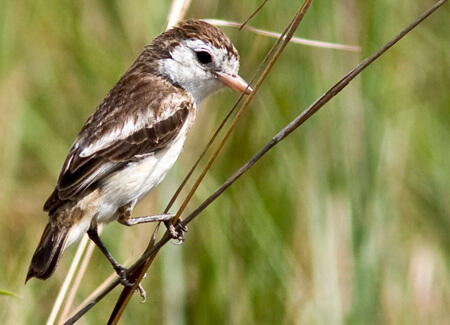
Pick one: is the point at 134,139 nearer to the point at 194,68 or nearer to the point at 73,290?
the point at 194,68

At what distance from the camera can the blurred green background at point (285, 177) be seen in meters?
5.05

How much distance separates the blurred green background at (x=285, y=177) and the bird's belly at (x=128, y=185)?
0.30m

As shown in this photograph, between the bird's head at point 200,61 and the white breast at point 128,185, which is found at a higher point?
the bird's head at point 200,61

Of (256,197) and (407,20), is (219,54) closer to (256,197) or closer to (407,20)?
(256,197)

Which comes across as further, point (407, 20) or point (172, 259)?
point (407, 20)

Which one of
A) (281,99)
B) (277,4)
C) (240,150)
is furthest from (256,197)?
(277,4)

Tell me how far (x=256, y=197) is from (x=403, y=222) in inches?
52.0

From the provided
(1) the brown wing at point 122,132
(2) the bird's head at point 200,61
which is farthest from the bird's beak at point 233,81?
(1) the brown wing at point 122,132

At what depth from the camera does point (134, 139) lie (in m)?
5.03

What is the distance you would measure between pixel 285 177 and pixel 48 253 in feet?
4.68

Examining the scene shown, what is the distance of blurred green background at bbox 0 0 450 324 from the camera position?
5.05 meters

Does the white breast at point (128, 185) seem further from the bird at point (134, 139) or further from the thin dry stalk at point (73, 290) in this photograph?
the thin dry stalk at point (73, 290)

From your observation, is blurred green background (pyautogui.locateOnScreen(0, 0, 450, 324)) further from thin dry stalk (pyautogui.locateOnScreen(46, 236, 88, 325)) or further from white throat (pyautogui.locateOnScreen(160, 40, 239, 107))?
thin dry stalk (pyautogui.locateOnScreen(46, 236, 88, 325))

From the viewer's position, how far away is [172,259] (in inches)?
201
